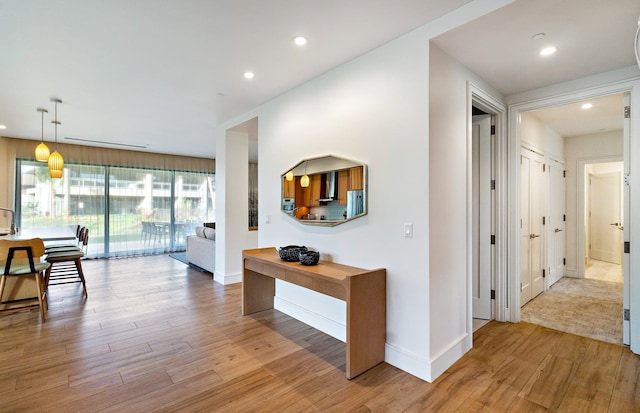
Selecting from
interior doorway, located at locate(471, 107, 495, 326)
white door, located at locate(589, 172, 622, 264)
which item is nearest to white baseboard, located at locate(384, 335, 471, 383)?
interior doorway, located at locate(471, 107, 495, 326)

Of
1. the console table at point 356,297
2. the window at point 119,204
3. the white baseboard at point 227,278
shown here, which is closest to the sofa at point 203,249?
the white baseboard at point 227,278

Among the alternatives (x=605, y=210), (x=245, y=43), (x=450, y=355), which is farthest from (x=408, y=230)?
(x=605, y=210)

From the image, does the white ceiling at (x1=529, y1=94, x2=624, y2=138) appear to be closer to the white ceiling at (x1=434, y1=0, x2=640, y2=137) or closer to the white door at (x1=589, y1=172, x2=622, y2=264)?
the white ceiling at (x1=434, y1=0, x2=640, y2=137)

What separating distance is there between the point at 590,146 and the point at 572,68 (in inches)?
141

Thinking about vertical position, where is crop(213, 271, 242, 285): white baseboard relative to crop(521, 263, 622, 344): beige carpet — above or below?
above

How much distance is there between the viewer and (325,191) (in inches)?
122

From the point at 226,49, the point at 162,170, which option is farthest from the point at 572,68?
the point at 162,170

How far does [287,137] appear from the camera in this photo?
11.9ft

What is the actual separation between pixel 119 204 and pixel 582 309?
9119mm

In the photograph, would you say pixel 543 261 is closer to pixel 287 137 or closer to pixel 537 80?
pixel 537 80

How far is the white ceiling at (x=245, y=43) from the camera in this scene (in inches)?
82.7

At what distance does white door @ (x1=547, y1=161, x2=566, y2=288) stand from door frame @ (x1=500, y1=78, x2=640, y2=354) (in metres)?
2.02

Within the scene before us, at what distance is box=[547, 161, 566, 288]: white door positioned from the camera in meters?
4.95

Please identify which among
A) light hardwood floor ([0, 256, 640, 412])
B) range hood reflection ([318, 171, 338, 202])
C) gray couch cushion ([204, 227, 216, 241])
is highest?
range hood reflection ([318, 171, 338, 202])
